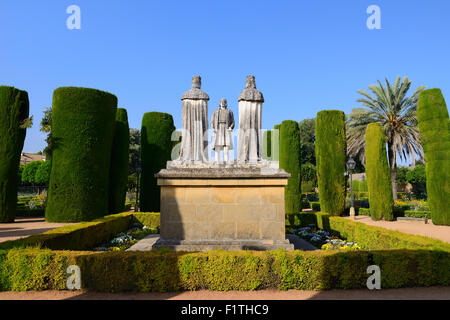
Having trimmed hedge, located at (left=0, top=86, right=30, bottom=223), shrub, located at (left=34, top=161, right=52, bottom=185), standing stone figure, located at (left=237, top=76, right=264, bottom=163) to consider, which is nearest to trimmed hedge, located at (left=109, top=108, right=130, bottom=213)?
trimmed hedge, located at (left=0, top=86, right=30, bottom=223)

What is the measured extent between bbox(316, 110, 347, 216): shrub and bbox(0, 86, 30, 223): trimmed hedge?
2112 cm

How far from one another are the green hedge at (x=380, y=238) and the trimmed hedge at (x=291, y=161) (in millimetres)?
8331

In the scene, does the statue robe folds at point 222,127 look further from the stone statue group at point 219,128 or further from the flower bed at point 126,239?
the flower bed at point 126,239

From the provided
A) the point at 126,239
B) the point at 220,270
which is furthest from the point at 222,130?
the point at 126,239

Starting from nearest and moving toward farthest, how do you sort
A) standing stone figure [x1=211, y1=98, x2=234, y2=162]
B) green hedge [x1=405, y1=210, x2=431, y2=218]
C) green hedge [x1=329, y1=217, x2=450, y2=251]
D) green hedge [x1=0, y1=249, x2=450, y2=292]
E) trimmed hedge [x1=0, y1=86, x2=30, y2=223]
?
green hedge [x1=0, y1=249, x2=450, y2=292] → green hedge [x1=329, y1=217, x2=450, y2=251] → standing stone figure [x1=211, y1=98, x2=234, y2=162] → trimmed hedge [x1=0, y1=86, x2=30, y2=223] → green hedge [x1=405, y1=210, x2=431, y2=218]

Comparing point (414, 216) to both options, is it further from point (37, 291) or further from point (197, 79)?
point (37, 291)

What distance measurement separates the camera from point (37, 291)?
237 inches

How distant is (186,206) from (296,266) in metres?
4.01

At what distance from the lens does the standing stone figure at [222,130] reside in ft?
32.7

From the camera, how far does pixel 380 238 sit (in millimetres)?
9344

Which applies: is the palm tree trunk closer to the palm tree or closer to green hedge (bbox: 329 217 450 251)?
the palm tree

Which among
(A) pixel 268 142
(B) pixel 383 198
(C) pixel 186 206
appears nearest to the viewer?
(C) pixel 186 206

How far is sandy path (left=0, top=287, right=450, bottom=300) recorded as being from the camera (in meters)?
5.59

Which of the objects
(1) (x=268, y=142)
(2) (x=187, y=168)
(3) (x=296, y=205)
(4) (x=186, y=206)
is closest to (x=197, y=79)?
(2) (x=187, y=168)
